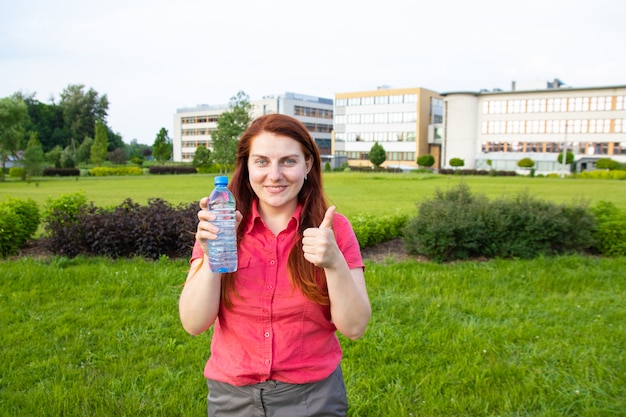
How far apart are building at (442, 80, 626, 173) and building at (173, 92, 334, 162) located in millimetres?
31654

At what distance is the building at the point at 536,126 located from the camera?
7025cm

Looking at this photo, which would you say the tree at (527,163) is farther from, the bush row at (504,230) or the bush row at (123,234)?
the bush row at (123,234)

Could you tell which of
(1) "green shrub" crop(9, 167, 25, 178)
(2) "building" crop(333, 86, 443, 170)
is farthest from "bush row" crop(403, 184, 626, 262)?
(2) "building" crop(333, 86, 443, 170)

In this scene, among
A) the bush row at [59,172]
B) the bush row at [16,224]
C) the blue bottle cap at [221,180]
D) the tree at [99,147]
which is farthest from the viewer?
the tree at [99,147]

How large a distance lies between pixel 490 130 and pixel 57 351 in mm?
80542

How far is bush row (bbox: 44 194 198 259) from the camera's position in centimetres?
754

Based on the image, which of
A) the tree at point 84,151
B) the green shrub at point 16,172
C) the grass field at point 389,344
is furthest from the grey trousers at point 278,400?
the tree at point 84,151

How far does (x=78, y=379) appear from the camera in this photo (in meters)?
3.98

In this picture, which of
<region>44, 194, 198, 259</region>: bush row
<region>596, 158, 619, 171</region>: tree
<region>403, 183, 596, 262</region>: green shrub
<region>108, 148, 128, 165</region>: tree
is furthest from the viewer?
<region>108, 148, 128, 165</region>: tree

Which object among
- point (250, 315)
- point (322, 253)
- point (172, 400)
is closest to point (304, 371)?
point (250, 315)

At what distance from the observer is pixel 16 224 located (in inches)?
316

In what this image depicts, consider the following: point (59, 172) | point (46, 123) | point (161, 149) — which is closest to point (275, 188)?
point (59, 172)

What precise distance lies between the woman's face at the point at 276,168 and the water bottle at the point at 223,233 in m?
0.15

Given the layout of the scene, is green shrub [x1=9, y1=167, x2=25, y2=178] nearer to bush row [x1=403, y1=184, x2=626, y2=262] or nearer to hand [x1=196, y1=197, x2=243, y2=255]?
bush row [x1=403, y1=184, x2=626, y2=262]
